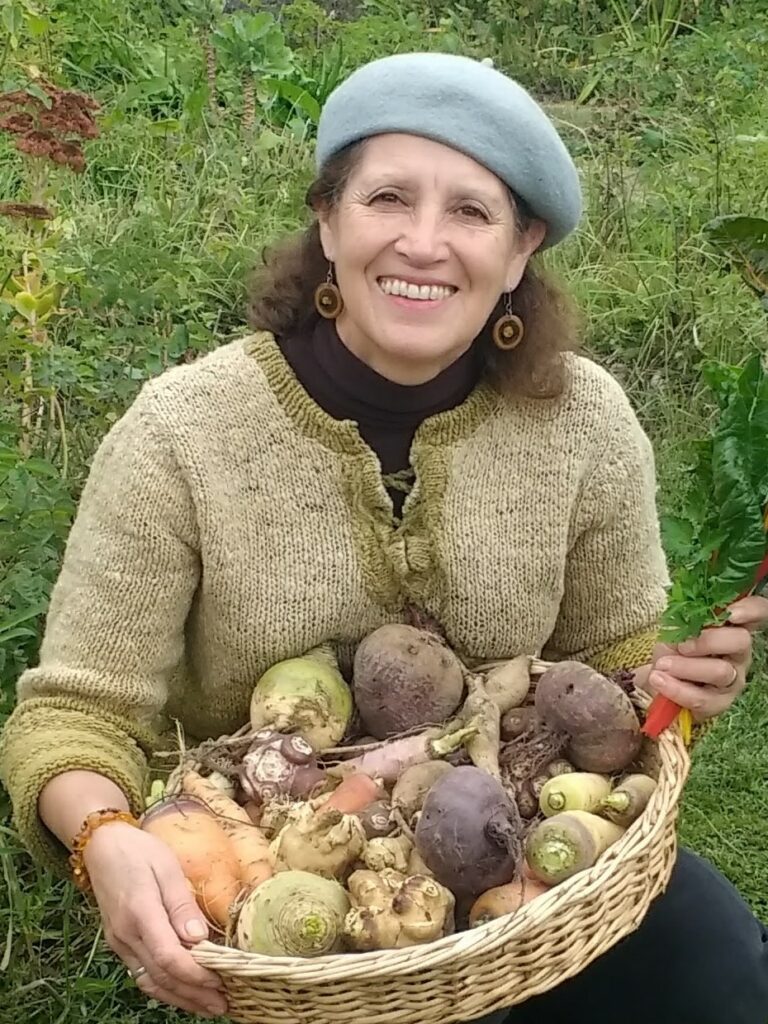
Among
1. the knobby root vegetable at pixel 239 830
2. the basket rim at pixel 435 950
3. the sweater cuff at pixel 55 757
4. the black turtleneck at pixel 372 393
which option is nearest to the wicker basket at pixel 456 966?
the basket rim at pixel 435 950

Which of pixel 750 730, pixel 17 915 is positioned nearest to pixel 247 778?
pixel 17 915

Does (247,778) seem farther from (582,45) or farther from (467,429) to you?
(582,45)

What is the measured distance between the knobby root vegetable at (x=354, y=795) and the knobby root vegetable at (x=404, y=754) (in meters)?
0.02

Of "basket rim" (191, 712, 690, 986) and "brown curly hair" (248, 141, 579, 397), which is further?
"brown curly hair" (248, 141, 579, 397)

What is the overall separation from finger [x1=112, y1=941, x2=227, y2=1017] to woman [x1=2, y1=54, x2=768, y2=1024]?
13 centimetres

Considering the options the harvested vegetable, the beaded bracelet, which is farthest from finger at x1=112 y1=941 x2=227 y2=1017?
the harvested vegetable

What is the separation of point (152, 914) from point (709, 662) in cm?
65

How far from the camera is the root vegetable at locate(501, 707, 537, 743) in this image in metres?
1.60

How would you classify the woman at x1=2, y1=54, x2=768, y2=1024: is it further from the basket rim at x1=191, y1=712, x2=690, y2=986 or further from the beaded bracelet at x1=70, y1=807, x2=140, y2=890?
the basket rim at x1=191, y1=712, x2=690, y2=986

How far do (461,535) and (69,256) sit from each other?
178cm

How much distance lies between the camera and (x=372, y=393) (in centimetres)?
173

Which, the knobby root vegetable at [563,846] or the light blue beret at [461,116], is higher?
the light blue beret at [461,116]

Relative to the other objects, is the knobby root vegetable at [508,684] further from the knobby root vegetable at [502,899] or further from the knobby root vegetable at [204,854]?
the knobby root vegetable at [204,854]

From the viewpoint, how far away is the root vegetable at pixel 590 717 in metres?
1.54
